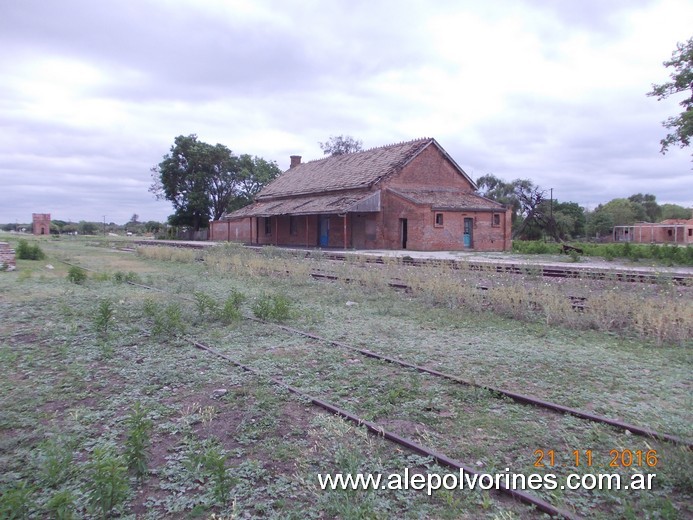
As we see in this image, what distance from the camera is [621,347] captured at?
736 cm

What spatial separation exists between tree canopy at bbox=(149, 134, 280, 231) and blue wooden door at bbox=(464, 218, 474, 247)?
3241 cm

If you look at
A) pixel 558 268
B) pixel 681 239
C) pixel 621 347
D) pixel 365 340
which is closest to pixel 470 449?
pixel 365 340

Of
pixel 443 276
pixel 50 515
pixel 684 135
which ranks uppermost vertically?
pixel 684 135

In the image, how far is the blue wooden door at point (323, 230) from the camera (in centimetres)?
3675

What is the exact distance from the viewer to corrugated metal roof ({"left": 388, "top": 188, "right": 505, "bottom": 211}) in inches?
1264

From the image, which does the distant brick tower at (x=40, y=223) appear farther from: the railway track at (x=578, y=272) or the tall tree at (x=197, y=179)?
the railway track at (x=578, y=272)

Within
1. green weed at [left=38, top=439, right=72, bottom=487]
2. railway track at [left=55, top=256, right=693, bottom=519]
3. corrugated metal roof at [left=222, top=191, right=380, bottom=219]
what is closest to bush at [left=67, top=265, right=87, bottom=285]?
railway track at [left=55, top=256, right=693, bottom=519]

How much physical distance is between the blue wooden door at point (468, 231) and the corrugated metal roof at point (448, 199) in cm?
94

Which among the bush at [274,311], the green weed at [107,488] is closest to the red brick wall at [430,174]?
the bush at [274,311]

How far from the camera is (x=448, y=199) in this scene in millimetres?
33969

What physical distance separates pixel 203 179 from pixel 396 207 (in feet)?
104

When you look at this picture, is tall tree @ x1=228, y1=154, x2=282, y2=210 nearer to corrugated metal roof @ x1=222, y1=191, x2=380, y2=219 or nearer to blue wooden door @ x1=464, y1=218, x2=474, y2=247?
corrugated metal roof @ x1=222, y1=191, x2=380, y2=219

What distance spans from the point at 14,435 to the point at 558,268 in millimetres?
13982

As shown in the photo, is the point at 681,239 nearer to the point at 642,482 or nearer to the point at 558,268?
the point at 558,268
